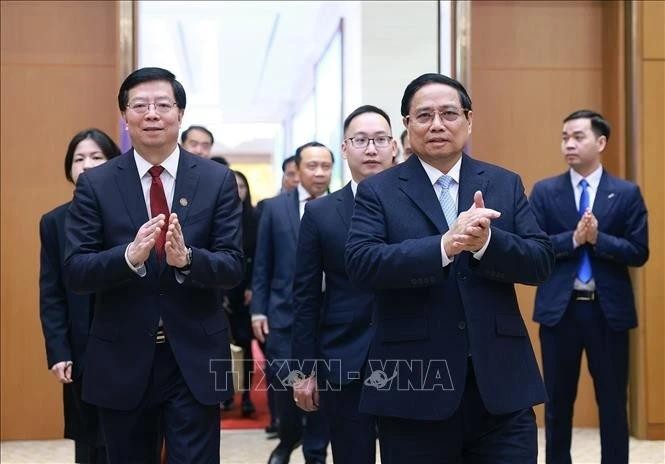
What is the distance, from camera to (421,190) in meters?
2.66

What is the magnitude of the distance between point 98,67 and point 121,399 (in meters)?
3.65

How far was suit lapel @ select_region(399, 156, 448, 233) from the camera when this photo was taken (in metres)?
2.61

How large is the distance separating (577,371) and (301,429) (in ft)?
4.96

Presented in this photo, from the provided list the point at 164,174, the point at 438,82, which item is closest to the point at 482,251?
the point at 438,82

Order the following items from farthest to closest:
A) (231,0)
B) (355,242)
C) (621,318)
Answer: (231,0), (621,318), (355,242)

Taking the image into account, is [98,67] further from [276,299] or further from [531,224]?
[531,224]

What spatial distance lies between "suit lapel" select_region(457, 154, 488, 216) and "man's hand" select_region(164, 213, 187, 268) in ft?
2.59

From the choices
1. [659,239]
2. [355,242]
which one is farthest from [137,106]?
[659,239]

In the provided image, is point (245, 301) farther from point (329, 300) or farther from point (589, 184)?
point (329, 300)

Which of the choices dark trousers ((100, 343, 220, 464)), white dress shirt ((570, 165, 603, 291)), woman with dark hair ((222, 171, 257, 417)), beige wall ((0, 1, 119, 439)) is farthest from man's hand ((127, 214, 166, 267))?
woman with dark hair ((222, 171, 257, 417))

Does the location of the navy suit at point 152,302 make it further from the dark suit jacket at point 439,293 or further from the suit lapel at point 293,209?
the suit lapel at point 293,209

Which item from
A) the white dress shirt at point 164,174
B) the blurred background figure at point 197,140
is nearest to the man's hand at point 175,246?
the white dress shirt at point 164,174

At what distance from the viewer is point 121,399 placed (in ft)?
9.47

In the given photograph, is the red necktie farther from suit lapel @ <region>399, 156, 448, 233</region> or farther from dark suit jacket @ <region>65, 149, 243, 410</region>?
suit lapel @ <region>399, 156, 448, 233</region>
